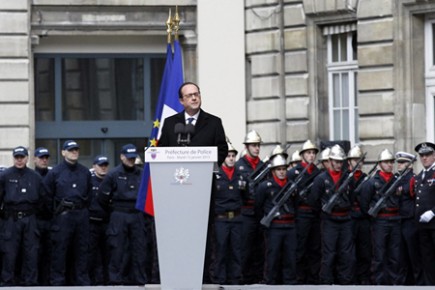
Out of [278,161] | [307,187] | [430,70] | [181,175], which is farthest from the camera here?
[430,70]

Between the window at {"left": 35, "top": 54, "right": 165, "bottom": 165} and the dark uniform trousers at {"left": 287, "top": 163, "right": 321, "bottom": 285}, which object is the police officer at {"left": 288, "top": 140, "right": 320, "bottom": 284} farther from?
the window at {"left": 35, "top": 54, "right": 165, "bottom": 165}

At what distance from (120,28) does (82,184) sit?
723 cm

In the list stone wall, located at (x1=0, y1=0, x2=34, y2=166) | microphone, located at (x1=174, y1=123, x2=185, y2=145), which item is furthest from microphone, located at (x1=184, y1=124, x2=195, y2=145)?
stone wall, located at (x1=0, y1=0, x2=34, y2=166)

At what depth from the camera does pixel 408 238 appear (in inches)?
902

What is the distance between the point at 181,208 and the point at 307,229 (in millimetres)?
8586

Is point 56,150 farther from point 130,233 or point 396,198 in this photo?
point 396,198

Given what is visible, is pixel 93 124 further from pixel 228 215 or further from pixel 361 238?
pixel 361 238

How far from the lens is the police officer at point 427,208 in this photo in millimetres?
21891

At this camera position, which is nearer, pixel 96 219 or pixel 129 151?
pixel 129 151

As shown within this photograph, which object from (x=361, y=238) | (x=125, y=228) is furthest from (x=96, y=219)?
(x=361, y=238)

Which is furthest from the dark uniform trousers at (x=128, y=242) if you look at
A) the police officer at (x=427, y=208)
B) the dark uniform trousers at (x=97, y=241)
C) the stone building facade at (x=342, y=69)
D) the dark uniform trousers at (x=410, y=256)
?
the stone building facade at (x=342, y=69)

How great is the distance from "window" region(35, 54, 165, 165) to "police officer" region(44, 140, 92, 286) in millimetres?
6970

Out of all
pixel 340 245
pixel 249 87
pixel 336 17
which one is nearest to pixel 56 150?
pixel 249 87

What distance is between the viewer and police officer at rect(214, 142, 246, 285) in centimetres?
2345
